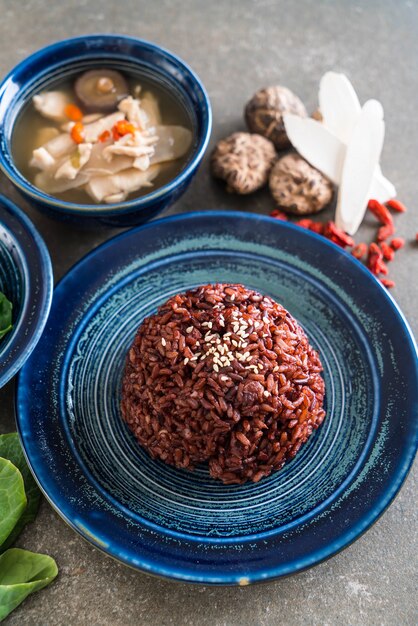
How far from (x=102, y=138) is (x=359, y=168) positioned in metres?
1.47

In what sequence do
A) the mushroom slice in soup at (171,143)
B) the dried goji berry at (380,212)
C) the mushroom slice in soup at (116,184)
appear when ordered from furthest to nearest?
the dried goji berry at (380,212) < the mushroom slice in soup at (171,143) < the mushroom slice in soup at (116,184)

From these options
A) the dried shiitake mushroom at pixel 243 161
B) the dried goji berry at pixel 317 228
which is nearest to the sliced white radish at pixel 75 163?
the dried shiitake mushroom at pixel 243 161

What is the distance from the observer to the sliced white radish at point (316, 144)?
394 centimetres

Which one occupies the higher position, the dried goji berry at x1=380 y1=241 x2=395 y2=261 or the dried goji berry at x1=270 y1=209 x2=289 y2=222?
the dried goji berry at x1=270 y1=209 x2=289 y2=222

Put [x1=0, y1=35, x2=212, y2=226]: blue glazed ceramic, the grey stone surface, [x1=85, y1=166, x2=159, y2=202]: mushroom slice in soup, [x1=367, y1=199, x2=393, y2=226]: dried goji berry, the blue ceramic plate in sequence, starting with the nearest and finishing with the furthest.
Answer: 1. the blue ceramic plate
2. the grey stone surface
3. [x1=0, y1=35, x2=212, y2=226]: blue glazed ceramic
4. [x1=85, y1=166, x2=159, y2=202]: mushroom slice in soup
5. [x1=367, y1=199, x2=393, y2=226]: dried goji berry

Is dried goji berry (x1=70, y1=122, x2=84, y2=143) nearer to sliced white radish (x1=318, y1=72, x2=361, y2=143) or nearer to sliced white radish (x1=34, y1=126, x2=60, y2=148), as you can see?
sliced white radish (x1=34, y1=126, x2=60, y2=148)

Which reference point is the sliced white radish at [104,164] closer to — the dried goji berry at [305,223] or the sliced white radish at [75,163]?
the sliced white radish at [75,163]

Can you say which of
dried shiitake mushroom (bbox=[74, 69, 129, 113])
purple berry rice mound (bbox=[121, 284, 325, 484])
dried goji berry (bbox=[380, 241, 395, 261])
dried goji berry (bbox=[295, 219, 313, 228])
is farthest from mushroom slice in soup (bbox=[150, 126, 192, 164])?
dried goji berry (bbox=[380, 241, 395, 261])

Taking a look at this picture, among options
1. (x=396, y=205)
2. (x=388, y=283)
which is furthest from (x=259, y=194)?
(x=388, y=283)

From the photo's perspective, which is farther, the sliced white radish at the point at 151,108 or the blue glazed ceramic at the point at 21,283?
the sliced white radish at the point at 151,108

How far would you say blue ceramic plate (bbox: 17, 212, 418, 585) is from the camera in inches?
107

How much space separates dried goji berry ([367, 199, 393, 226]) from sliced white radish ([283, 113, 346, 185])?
299 mm

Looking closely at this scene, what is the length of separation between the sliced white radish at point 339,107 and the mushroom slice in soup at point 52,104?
1540 mm

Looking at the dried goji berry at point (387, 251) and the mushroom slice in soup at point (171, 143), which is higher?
the mushroom slice in soup at point (171, 143)
